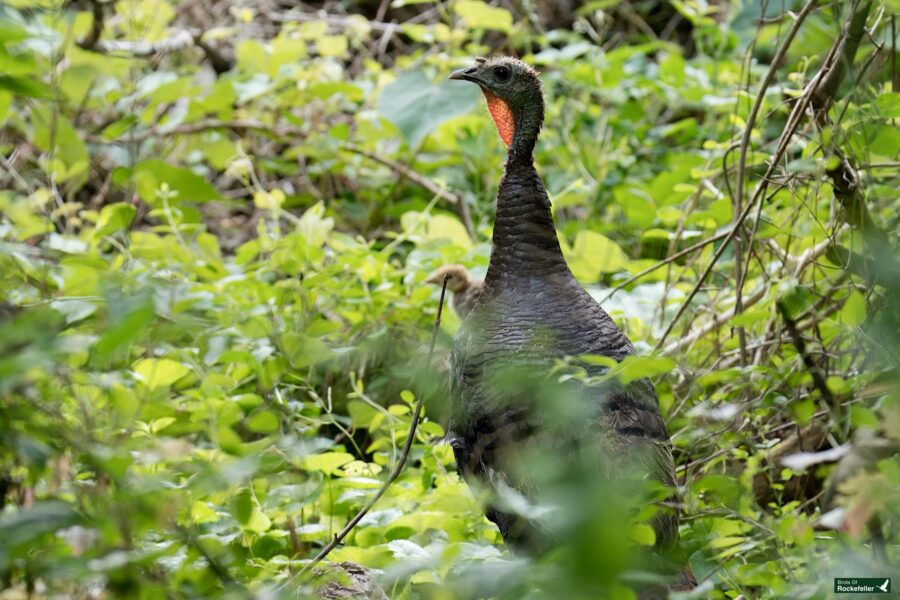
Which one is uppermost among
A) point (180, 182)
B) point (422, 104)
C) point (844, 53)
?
point (844, 53)

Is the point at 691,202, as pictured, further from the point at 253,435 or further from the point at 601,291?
the point at 253,435

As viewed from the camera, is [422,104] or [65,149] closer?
[65,149]

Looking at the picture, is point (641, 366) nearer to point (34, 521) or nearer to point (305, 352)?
point (34, 521)

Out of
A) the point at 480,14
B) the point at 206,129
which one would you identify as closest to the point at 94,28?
the point at 206,129

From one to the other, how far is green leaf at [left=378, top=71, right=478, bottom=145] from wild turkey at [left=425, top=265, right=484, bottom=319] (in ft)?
2.87

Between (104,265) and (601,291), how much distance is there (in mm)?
1786

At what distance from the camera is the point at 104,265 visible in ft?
10.5

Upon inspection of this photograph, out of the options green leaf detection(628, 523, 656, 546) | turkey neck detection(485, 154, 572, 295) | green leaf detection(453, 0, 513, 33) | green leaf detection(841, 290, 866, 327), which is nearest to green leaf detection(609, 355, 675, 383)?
green leaf detection(628, 523, 656, 546)

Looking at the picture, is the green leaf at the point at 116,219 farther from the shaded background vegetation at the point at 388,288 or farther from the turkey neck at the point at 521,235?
the turkey neck at the point at 521,235

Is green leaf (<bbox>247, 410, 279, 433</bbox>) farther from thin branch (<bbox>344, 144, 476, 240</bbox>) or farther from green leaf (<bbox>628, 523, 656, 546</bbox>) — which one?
thin branch (<bbox>344, 144, 476, 240</bbox>)

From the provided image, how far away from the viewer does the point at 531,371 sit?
2270 millimetres

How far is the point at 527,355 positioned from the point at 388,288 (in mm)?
1591

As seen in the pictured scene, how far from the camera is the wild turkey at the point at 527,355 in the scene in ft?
8.04

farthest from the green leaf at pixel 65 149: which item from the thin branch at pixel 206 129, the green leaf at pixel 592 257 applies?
the green leaf at pixel 592 257
